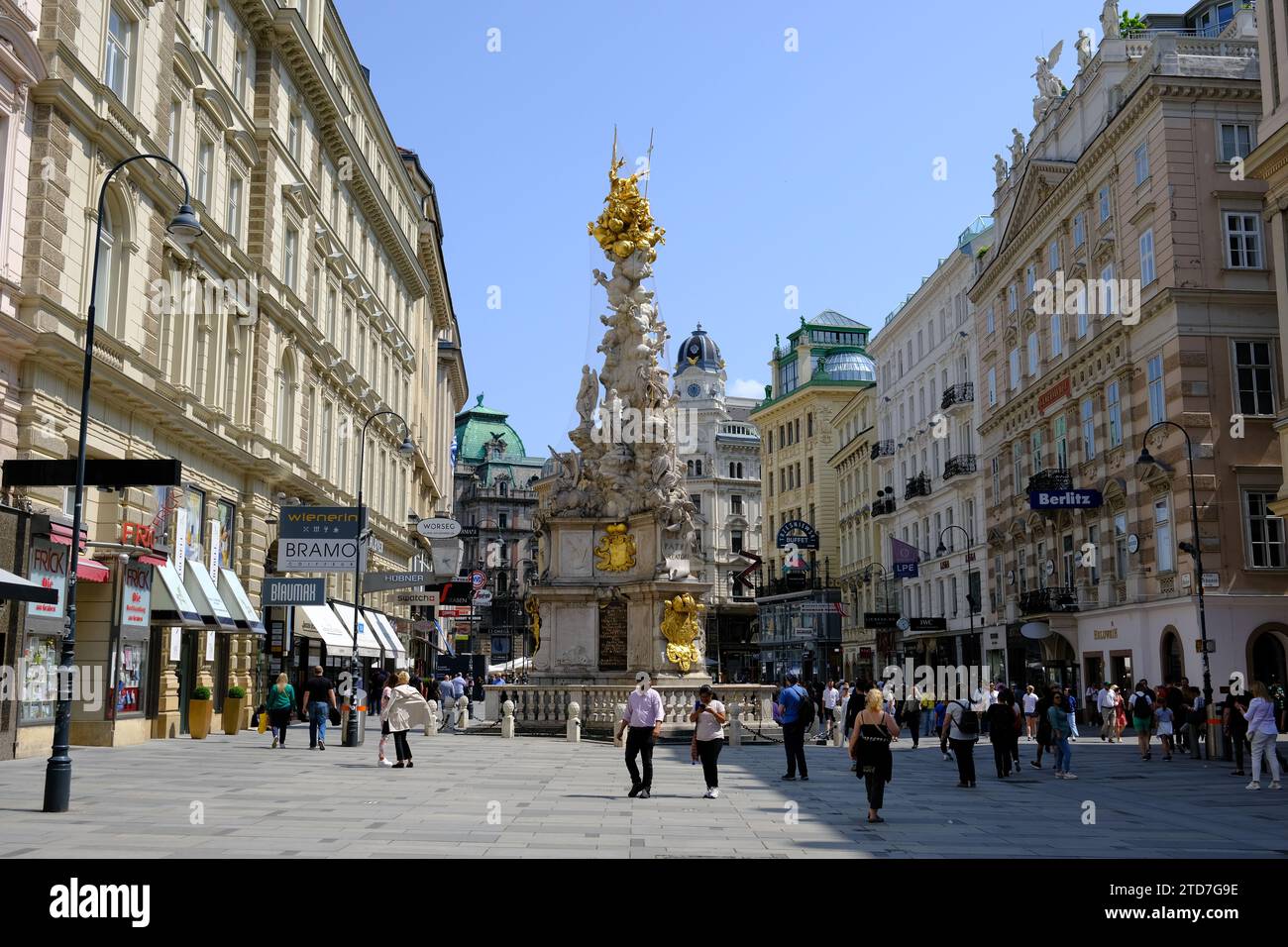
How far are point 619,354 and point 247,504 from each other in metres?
11.3

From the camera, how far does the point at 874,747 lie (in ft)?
54.3

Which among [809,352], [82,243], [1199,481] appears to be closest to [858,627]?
[809,352]

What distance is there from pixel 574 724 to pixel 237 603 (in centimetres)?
984

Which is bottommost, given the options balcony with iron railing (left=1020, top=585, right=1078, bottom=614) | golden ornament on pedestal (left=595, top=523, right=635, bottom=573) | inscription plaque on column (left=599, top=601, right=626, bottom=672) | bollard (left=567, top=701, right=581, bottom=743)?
bollard (left=567, top=701, right=581, bottom=743)

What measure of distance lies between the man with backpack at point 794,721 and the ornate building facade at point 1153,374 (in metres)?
16.9

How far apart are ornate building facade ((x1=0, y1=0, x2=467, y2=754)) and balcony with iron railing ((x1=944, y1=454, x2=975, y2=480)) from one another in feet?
90.7

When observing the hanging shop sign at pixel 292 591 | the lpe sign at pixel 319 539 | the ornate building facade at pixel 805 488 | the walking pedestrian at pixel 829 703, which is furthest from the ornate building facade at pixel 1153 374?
the ornate building facade at pixel 805 488

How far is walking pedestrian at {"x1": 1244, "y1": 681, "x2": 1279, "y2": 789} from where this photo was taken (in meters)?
21.4

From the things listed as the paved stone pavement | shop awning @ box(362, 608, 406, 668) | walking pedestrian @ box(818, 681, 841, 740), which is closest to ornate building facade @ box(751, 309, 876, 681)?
shop awning @ box(362, 608, 406, 668)

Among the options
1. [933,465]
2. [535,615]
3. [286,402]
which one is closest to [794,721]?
[535,615]

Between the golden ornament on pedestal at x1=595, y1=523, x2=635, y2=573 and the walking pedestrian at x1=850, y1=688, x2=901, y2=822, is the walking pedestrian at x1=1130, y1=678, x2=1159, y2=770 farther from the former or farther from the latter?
the walking pedestrian at x1=850, y1=688, x2=901, y2=822

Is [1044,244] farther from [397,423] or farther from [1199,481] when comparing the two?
[397,423]

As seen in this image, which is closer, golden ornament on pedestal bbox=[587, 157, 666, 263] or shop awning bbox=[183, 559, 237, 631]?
shop awning bbox=[183, 559, 237, 631]
